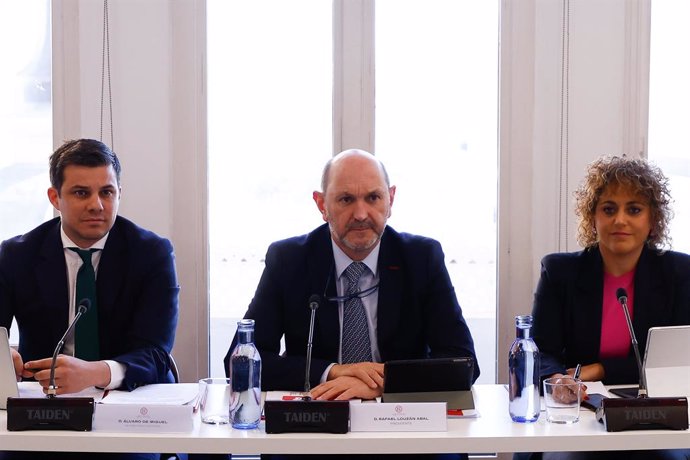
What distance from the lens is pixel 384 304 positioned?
2.66m

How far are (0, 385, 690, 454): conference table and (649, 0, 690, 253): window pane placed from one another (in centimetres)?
184

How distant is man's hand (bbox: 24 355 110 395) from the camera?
220cm

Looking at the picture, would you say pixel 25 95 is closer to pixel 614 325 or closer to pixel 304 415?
pixel 304 415

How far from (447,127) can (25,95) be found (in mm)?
1836

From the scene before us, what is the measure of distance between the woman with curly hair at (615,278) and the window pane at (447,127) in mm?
747

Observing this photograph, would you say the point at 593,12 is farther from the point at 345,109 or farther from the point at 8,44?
the point at 8,44

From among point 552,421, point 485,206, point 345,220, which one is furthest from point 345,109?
point 552,421

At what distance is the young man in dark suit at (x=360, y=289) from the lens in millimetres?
2641

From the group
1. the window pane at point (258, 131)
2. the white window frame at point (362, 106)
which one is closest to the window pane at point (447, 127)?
the white window frame at point (362, 106)

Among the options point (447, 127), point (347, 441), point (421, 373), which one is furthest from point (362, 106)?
point (347, 441)

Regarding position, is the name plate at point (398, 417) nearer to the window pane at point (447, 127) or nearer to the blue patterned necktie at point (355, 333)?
the blue patterned necktie at point (355, 333)

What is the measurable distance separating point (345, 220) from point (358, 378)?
0.60 metres

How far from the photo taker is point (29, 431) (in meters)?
1.95

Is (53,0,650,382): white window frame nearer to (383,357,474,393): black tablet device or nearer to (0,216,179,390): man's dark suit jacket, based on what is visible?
(0,216,179,390): man's dark suit jacket
